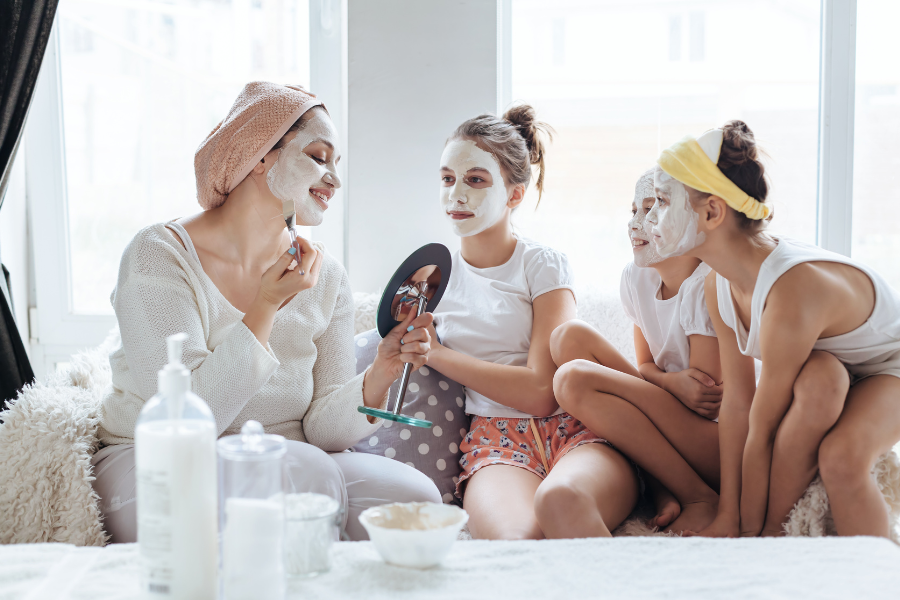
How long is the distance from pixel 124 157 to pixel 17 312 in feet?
1.91

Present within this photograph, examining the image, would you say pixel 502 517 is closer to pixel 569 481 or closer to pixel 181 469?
pixel 569 481

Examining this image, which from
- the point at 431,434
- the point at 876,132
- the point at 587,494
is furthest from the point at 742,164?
the point at 876,132

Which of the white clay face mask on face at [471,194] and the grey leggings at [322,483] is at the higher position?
the white clay face mask on face at [471,194]

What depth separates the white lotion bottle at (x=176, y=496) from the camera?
55cm

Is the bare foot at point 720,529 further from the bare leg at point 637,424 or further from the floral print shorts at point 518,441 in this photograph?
the floral print shorts at point 518,441

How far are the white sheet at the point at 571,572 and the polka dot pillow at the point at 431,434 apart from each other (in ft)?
2.41

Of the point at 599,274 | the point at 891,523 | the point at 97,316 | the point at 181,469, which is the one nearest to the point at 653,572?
the point at 181,469

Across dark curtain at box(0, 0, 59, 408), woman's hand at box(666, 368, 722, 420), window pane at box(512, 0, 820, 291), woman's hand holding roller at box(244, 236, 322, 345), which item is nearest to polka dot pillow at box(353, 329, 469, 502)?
woman's hand holding roller at box(244, 236, 322, 345)

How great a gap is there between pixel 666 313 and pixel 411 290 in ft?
2.13

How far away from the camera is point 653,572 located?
0.66 meters

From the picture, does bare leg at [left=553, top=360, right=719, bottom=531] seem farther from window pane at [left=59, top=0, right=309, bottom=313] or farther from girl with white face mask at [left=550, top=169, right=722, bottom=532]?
window pane at [left=59, top=0, right=309, bottom=313]

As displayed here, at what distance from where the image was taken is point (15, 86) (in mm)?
1826

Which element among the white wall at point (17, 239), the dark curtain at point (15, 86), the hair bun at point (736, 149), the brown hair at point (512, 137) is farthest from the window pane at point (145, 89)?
the hair bun at point (736, 149)

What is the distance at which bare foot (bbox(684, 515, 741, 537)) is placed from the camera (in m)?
1.20
